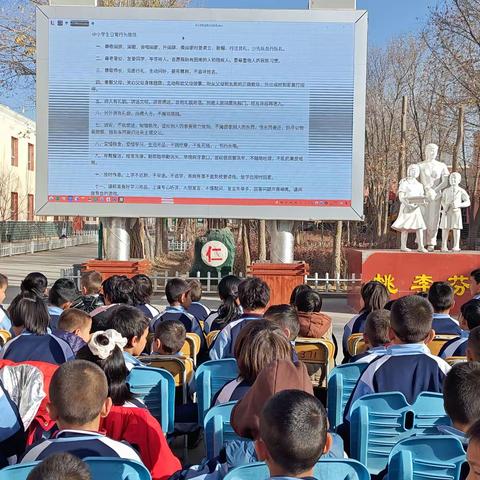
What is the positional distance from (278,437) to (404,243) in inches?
344

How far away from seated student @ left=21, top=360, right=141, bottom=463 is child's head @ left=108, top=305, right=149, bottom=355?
4.16 ft

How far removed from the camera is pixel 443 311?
14.9 ft

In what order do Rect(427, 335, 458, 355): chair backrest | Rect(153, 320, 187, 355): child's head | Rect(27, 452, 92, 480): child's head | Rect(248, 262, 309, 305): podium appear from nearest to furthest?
Rect(27, 452, 92, 480): child's head
Rect(153, 320, 187, 355): child's head
Rect(427, 335, 458, 355): chair backrest
Rect(248, 262, 309, 305): podium

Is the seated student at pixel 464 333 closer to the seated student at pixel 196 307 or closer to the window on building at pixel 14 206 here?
the seated student at pixel 196 307

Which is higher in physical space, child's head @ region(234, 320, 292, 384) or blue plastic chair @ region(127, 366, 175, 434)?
child's head @ region(234, 320, 292, 384)

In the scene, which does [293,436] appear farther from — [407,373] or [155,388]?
[155,388]

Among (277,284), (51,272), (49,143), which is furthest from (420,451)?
(51,272)

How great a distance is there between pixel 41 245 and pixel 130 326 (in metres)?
28.6

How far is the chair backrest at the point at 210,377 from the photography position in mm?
3340

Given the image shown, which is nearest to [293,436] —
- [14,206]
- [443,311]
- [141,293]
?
[443,311]

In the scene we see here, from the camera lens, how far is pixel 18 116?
32.7m

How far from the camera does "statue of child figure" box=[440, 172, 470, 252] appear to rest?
391 inches

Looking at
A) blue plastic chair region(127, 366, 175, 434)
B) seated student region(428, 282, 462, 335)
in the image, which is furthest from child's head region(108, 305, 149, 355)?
A: seated student region(428, 282, 462, 335)

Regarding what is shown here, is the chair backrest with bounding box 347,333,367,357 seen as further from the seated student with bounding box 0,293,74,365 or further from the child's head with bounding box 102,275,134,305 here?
the seated student with bounding box 0,293,74,365
